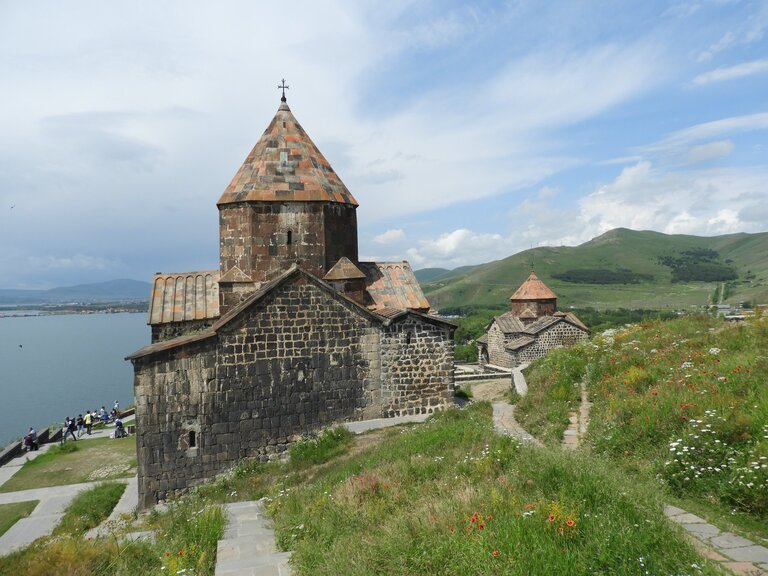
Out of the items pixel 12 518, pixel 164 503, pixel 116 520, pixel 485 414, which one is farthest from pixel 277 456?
pixel 12 518

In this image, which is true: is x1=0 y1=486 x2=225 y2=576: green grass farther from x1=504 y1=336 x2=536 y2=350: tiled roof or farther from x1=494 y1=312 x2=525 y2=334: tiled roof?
x1=494 y1=312 x2=525 y2=334: tiled roof

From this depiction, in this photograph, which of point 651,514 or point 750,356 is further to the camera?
point 750,356

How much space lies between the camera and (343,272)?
11953mm

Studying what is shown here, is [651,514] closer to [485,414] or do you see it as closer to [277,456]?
[485,414]

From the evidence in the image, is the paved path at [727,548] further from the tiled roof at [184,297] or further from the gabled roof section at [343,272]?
the tiled roof at [184,297]

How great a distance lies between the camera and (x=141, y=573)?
461cm

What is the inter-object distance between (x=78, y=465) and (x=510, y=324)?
870 inches

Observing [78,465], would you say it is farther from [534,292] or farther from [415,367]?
[534,292]

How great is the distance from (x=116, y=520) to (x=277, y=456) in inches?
113

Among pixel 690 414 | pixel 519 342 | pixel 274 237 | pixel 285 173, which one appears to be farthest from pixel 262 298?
pixel 519 342

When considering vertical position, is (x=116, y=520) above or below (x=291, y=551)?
below

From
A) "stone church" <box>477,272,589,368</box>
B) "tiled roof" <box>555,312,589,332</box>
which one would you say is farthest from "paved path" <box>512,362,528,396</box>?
"tiled roof" <box>555,312,589,332</box>

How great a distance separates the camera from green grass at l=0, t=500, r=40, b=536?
32.8 feet

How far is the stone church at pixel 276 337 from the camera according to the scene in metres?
9.63
